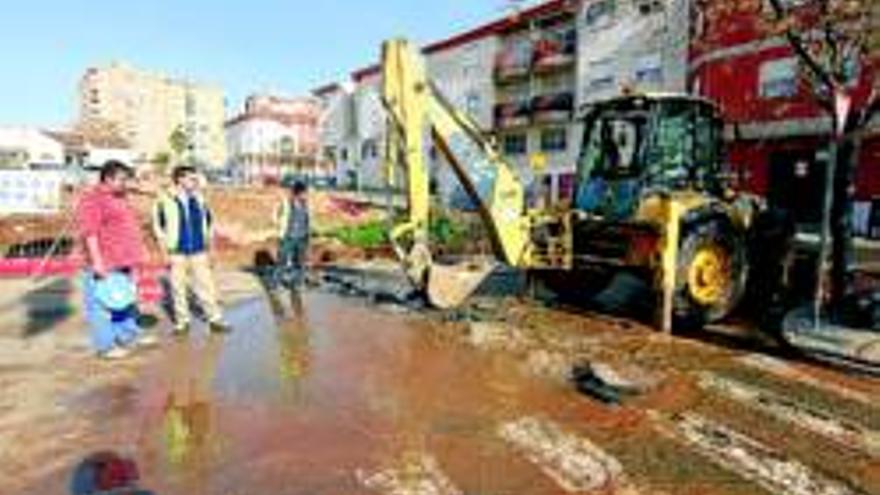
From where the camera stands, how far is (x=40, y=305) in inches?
514

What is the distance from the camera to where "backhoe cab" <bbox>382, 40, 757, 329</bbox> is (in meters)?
11.1

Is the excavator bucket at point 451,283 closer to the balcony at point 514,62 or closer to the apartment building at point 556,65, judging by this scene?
the apartment building at point 556,65

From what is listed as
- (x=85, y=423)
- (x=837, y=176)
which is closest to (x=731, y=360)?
(x=837, y=176)

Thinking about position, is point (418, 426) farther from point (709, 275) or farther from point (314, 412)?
point (709, 275)

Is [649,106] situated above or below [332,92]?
below

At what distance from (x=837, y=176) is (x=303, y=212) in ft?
27.3

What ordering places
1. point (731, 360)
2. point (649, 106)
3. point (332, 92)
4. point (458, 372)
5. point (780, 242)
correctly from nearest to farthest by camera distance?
point (458, 372)
point (731, 360)
point (649, 106)
point (780, 242)
point (332, 92)

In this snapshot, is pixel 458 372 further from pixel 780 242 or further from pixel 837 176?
pixel 837 176

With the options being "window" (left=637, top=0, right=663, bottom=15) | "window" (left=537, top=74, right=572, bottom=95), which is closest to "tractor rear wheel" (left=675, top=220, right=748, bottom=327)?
"window" (left=637, top=0, right=663, bottom=15)

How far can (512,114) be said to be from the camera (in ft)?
157

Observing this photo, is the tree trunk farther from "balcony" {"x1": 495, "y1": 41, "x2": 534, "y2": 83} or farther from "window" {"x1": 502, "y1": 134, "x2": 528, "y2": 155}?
"window" {"x1": 502, "y1": 134, "x2": 528, "y2": 155}

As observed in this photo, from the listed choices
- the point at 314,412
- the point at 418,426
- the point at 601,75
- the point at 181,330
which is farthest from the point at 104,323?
the point at 601,75

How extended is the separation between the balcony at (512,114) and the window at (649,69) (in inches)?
335

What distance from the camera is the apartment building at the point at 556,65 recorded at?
37.0 meters
